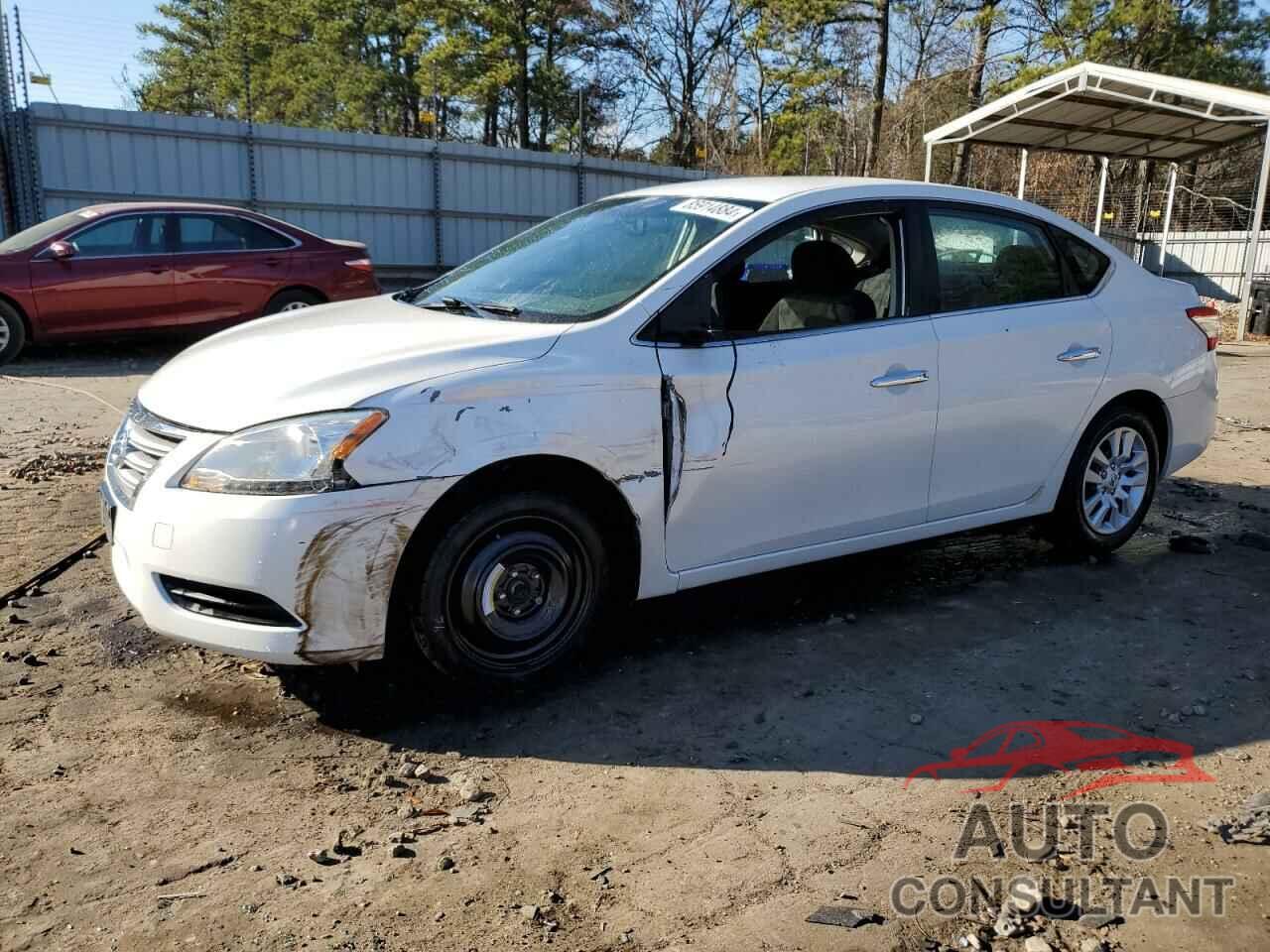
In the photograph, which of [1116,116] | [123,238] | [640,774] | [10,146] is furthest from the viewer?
[1116,116]

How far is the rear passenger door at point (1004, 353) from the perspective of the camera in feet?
15.0

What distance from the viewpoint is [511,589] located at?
3.65 metres

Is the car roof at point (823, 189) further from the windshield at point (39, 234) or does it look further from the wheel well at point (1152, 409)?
the windshield at point (39, 234)

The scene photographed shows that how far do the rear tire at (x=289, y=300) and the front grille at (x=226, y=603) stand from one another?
8.69 meters

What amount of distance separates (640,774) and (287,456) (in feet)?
4.66

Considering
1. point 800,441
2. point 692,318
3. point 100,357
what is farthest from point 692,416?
point 100,357

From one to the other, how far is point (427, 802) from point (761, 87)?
120 feet

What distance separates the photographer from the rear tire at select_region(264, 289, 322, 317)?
460 inches

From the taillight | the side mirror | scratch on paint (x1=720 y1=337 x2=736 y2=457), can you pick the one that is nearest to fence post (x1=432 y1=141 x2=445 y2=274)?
the taillight

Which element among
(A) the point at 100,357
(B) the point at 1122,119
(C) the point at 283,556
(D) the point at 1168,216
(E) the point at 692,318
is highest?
(B) the point at 1122,119

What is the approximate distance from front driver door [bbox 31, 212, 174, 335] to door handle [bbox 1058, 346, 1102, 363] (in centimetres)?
912

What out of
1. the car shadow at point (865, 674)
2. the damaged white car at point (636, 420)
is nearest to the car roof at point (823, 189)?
the damaged white car at point (636, 420)

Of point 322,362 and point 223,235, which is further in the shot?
point 223,235

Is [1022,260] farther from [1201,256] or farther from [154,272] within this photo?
[1201,256]
